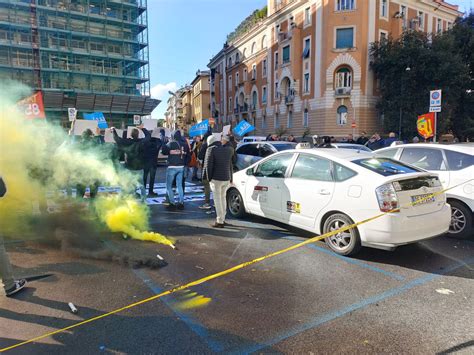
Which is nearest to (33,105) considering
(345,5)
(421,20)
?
(345,5)

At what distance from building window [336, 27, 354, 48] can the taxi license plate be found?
33463 mm

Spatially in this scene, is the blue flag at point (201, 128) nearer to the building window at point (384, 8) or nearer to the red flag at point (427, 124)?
the red flag at point (427, 124)

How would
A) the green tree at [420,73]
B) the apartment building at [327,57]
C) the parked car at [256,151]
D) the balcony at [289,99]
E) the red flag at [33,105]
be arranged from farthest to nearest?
the balcony at [289,99], the apartment building at [327,57], the green tree at [420,73], the parked car at [256,151], the red flag at [33,105]

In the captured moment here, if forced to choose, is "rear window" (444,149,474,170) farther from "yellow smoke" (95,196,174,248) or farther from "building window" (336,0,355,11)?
"building window" (336,0,355,11)

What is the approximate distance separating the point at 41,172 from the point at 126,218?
199cm

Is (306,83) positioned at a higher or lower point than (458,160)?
higher

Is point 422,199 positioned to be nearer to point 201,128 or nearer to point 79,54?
point 201,128

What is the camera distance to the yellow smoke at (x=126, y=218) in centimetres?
570

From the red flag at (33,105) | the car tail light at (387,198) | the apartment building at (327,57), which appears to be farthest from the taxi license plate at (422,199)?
the apartment building at (327,57)

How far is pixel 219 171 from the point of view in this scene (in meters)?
6.59

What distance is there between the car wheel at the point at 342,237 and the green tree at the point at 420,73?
101ft

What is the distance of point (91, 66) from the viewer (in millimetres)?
48938

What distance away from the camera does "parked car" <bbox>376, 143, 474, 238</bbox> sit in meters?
5.83

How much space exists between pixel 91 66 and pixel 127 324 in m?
53.0
